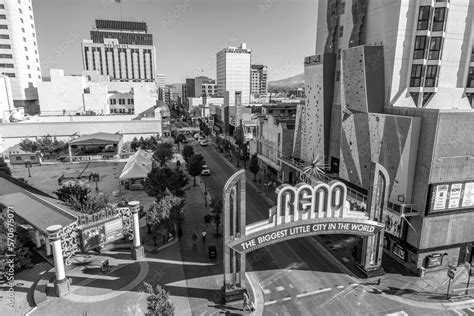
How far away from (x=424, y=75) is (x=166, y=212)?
111 ft

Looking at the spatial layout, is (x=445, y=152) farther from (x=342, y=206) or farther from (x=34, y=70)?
(x=34, y=70)

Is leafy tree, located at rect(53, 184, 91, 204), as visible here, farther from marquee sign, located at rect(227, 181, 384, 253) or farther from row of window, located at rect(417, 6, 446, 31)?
row of window, located at rect(417, 6, 446, 31)

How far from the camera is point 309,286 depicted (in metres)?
27.2

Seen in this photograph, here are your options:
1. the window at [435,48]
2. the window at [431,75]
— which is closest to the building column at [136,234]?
the window at [431,75]

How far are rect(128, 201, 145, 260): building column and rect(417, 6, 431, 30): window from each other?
37.0 meters

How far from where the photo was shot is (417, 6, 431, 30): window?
1287 inches

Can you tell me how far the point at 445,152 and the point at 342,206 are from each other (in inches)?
435

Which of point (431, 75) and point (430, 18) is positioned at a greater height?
point (430, 18)

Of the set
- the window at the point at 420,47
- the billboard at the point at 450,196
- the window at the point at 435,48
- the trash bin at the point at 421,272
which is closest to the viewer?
the billboard at the point at 450,196

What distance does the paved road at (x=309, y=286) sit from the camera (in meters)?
24.1

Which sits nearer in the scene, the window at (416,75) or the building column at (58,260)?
the building column at (58,260)

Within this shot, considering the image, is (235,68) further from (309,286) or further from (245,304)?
(245,304)

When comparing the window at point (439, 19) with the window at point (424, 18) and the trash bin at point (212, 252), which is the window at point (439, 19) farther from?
the trash bin at point (212, 252)

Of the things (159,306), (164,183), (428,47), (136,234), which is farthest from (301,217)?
(428,47)
